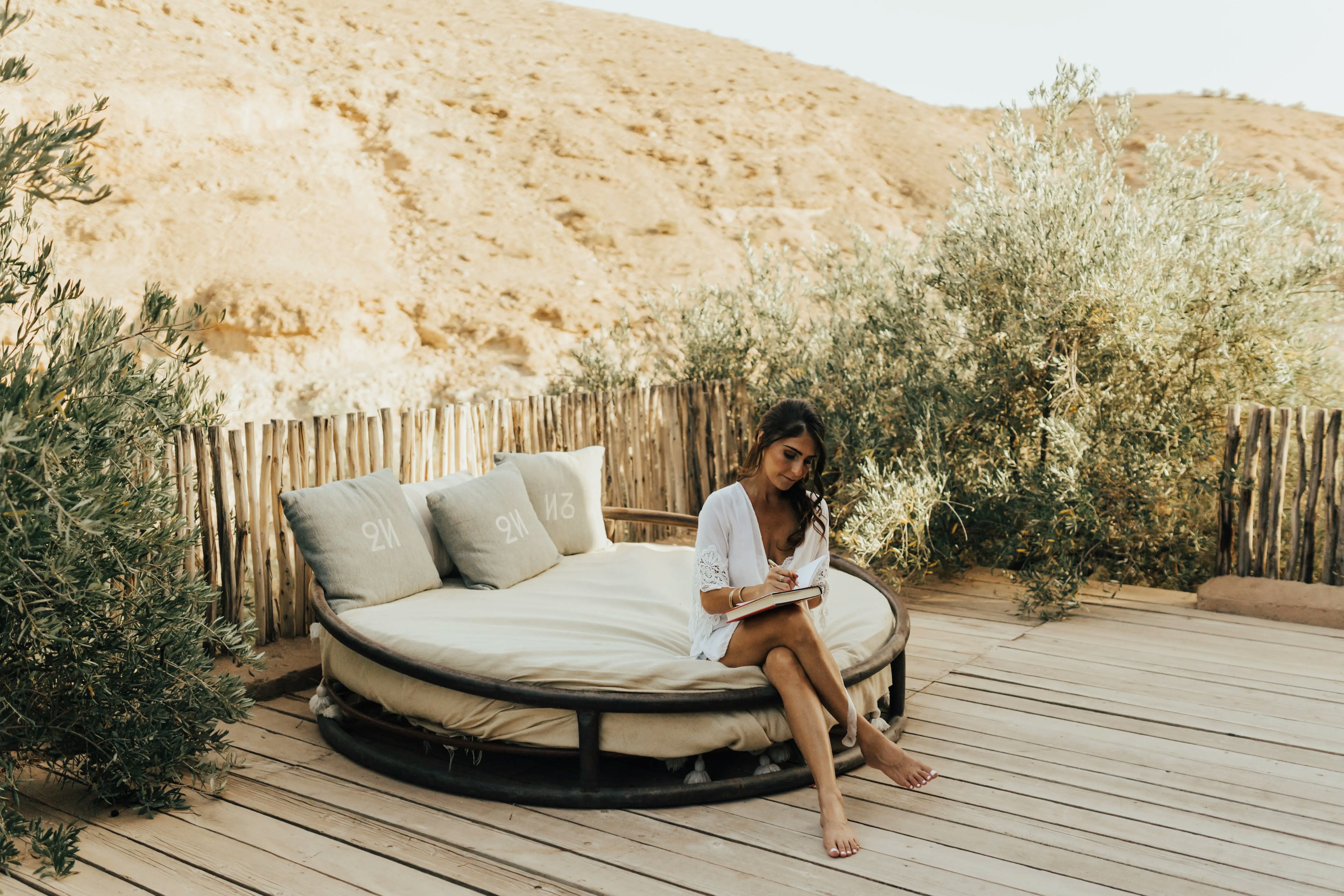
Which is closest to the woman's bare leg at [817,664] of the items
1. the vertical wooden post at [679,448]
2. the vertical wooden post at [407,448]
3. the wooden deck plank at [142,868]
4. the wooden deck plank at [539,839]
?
the wooden deck plank at [539,839]

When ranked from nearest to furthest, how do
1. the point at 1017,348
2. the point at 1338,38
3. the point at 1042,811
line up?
the point at 1042,811, the point at 1017,348, the point at 1338,38

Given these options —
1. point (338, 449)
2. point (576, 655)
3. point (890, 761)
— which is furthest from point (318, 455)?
point (890, 761)

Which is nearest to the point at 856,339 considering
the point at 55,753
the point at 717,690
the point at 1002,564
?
the point at 1002,564

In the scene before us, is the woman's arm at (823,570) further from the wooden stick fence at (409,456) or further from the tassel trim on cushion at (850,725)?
the wooden stick fence at (409,456)

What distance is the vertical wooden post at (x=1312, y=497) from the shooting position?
511cm

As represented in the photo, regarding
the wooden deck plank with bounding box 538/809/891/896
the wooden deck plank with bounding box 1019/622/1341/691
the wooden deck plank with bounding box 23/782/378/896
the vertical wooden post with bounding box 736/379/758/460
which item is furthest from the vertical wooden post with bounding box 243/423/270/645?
the vertical wooden post with bounding box 736/379/758/460

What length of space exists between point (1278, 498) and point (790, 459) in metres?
3.46

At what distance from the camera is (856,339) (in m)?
6.53

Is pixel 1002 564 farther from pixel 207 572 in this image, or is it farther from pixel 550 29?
pixel 550 29

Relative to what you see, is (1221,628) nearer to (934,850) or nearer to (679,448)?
(934,850)

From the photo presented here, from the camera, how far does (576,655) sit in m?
3.18

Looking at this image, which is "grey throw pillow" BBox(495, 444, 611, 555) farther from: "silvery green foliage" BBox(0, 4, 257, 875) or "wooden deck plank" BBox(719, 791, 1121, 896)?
"wooden deck plank" BBox(719, 791, 1121, 896)

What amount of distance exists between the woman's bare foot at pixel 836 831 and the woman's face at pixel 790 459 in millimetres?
942

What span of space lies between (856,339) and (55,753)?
494cm
